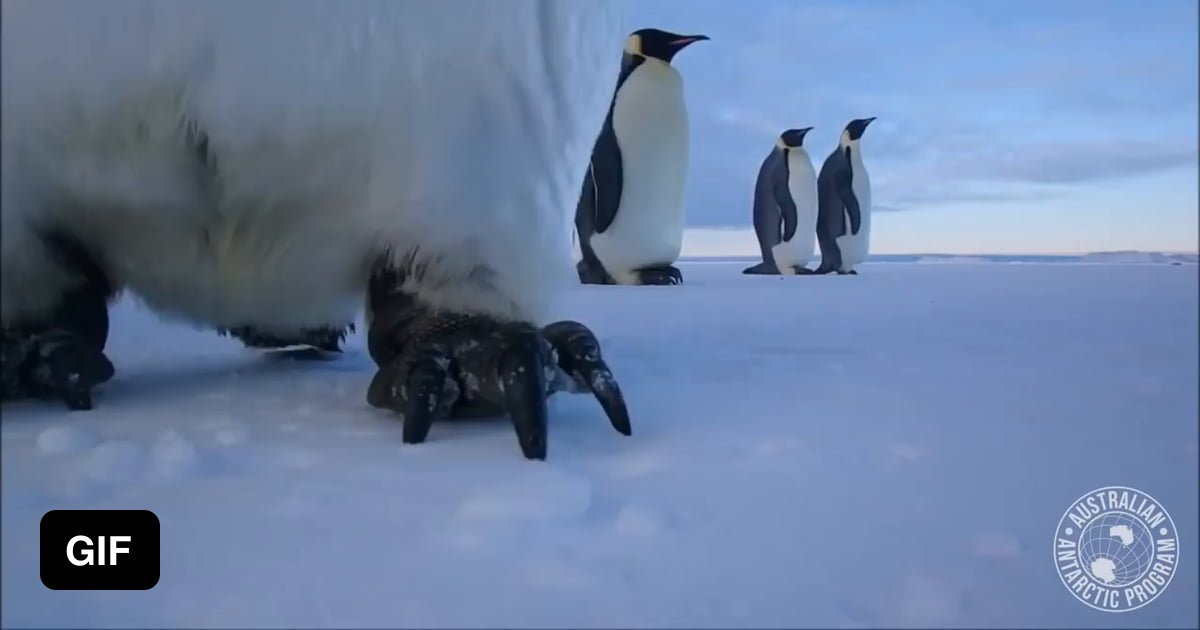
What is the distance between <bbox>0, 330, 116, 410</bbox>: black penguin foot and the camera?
1.98ft

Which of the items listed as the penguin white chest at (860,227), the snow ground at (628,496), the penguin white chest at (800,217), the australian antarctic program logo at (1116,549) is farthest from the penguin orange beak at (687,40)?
the australian antarctic program logo at (1116,549)

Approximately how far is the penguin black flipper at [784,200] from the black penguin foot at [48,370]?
5146 millimetres

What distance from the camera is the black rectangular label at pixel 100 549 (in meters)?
0.33

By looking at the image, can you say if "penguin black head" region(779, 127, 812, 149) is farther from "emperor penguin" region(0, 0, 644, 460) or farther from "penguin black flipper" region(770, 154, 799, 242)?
"emperor penguin" region(0, 0, 644, 460)

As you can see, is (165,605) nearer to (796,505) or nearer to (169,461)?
(169,461)

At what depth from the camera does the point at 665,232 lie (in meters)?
3.75

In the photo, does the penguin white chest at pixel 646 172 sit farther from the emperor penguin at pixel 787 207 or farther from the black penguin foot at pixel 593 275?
the emperor penguin at pixel 787 207

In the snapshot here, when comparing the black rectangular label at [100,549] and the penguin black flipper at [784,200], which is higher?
the penguin black flipper at [784,200]

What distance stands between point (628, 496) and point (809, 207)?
5351mm

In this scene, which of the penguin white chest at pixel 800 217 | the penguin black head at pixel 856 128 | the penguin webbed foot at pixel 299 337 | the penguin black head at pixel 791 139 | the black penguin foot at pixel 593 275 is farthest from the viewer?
the penguin black head at pixel 856 128

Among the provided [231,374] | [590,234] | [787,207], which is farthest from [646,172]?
[231,374]

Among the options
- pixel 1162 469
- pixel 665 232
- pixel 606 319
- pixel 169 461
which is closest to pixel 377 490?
pixel 169 461

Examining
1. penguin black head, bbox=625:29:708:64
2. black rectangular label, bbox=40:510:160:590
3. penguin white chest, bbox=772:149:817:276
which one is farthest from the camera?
penguin white chest, bbox=772:149:817:276

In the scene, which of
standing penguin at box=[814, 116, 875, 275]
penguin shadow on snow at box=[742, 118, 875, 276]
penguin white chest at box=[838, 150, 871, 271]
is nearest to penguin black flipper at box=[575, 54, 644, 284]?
penguin shadow on snow at box=[742, 118, 875, 276]
